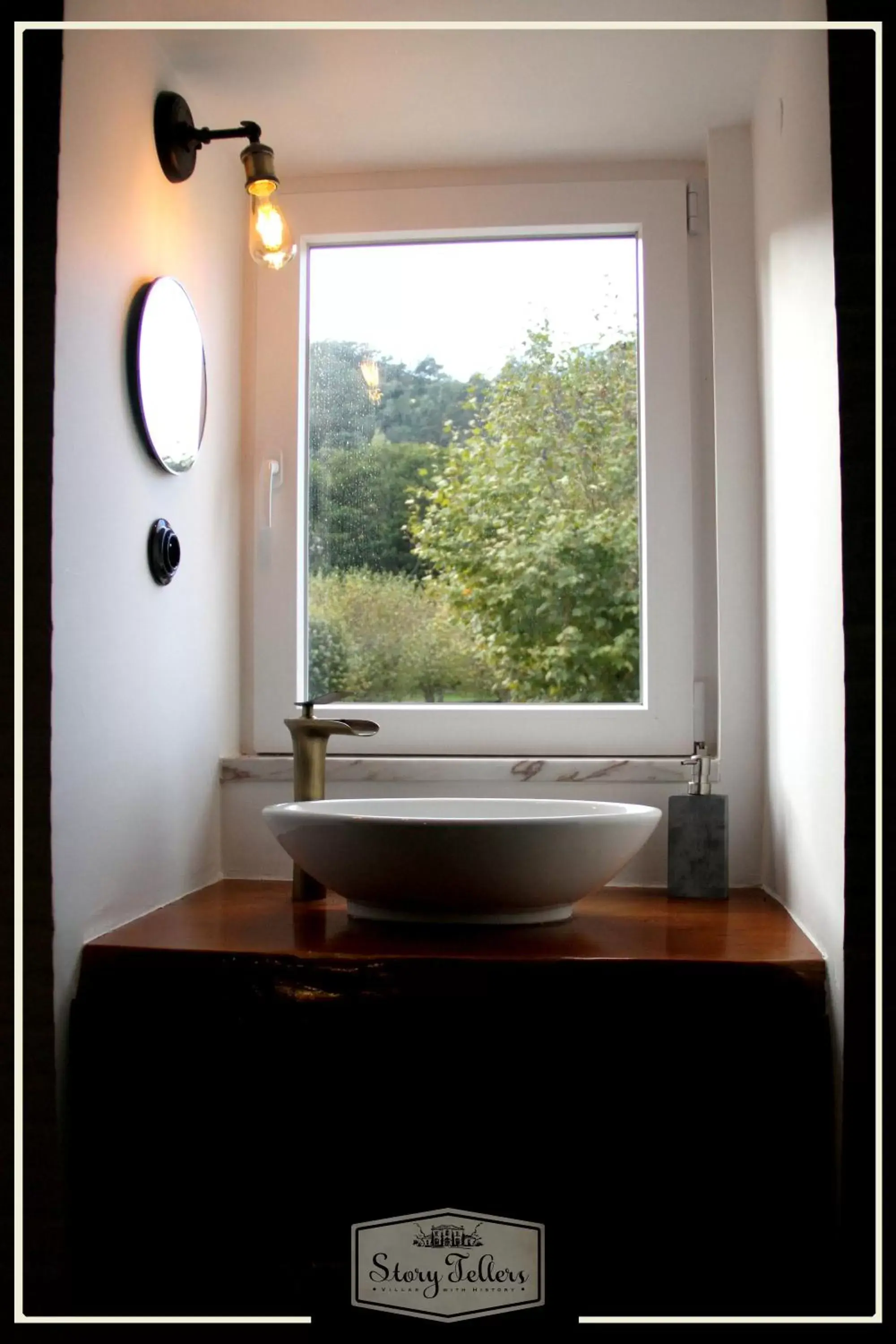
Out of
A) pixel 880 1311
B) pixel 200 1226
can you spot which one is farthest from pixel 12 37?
pixel 880 1311

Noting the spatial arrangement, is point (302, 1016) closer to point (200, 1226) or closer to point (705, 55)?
point (200, 1226)

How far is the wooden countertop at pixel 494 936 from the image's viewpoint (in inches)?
46.9

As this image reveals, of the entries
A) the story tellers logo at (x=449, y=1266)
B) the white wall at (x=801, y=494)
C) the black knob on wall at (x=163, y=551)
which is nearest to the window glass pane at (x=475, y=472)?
the white wall at (x=801, y=494)

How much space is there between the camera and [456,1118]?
1.17 m

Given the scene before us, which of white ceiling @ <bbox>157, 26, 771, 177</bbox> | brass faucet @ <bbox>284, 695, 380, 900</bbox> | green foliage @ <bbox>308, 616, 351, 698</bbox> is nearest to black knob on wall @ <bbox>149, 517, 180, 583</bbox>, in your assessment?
brass faucet @ <bbox>284, 695, 380, 900</bbox>

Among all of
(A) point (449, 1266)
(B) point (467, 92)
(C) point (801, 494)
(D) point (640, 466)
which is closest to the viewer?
(A) point (449, 1266)

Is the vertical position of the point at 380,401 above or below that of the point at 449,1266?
above

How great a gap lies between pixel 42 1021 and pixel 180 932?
21 cm

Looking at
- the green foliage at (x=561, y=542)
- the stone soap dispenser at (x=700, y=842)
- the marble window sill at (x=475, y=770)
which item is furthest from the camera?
the green foliage at (x=561, y=542)

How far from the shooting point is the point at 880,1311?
1.07 m

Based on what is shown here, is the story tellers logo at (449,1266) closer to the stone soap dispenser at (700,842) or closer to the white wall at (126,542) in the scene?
the white wall at (126,542)

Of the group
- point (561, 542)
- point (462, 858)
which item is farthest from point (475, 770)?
point (462, 858)

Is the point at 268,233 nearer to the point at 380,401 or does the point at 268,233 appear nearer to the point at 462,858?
the point at 380,401

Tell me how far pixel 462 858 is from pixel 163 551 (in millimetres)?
595
